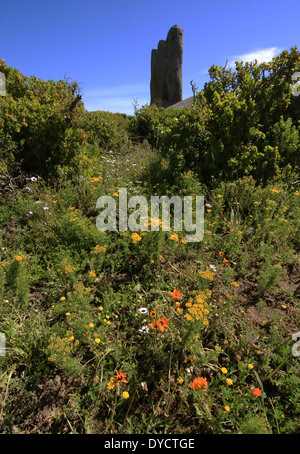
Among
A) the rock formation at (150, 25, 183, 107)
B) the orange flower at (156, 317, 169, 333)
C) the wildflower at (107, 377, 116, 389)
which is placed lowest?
the wildflower at (107, 377, 116, 389)

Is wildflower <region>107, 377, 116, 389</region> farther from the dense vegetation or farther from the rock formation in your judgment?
the rock formation

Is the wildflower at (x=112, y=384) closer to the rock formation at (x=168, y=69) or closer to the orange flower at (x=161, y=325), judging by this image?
the orange flower at (x=161, y=325)

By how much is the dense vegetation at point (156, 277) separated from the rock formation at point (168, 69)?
19015 mm

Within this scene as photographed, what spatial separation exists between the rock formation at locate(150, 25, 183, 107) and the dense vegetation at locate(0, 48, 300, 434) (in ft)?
62.4

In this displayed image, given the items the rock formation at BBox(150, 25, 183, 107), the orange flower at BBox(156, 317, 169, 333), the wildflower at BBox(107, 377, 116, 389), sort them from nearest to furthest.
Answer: the wildflower at BBox(107, 377, 116, 389)
the orange flower at BBox(156, 317, 169, 333)
the rock formation at BBox(150, 25, 183, 107)

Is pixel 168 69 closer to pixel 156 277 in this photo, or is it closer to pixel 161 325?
pixel 156 277

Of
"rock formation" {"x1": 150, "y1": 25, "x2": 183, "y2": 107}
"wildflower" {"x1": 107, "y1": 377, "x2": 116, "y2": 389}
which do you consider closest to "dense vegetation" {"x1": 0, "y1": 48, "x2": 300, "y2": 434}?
"wildflower" {"x1": 107, "y1": 377, "x2": 116, "y2": 389}

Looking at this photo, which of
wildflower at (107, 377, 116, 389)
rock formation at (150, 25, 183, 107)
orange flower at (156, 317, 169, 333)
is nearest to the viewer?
wildflower at (107, 377, 116, 389)

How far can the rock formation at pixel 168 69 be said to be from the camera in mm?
21375

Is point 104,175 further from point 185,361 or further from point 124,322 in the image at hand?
point 185,361

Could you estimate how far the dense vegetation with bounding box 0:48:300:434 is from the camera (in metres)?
1.63

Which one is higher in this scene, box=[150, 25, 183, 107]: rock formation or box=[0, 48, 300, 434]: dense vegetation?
box=[150, 25, 183, 107]: rock formation

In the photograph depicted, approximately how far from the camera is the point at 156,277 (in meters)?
2.53

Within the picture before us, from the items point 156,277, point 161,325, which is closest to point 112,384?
point 161,325
